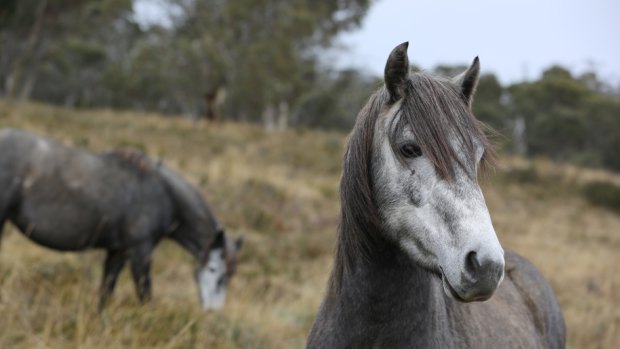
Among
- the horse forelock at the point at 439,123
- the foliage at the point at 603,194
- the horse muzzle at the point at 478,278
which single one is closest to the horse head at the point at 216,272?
the horse forelock at the point at 439,123

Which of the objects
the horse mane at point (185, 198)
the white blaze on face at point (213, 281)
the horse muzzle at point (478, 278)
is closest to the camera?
the horse muzzle at point (478, 278)

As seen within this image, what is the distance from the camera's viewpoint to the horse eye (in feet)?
5.97

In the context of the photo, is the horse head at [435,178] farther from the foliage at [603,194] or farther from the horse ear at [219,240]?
the foliage at [603,194]

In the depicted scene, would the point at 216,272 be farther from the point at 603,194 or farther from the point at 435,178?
the point at 603,194

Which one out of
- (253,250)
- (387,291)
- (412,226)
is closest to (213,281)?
(253,250)

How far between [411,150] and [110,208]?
393cm

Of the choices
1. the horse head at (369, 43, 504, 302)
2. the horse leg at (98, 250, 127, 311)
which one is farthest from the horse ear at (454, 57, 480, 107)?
the horse leg at (98, 250, 127, 311)

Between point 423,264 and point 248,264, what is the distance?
6.67 metres

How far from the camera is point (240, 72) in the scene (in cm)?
2056

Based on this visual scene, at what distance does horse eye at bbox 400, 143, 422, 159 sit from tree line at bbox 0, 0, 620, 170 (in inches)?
417

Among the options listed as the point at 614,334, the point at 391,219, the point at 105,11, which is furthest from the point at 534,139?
the point at 391,219

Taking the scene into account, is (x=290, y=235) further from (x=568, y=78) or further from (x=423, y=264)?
(x=568, y=78)

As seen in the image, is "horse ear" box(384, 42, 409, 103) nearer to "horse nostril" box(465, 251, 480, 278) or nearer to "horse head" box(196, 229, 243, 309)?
"horse nostril" box(465, 251, 480, 278)

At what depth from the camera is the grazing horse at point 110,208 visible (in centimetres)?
464
